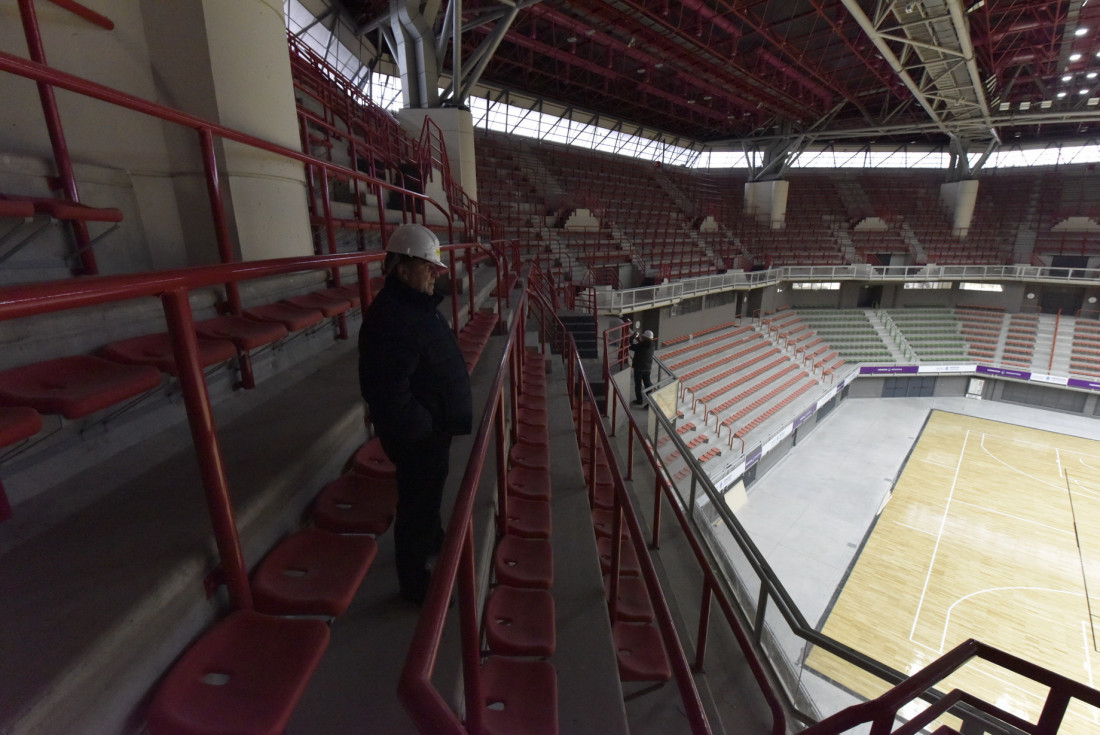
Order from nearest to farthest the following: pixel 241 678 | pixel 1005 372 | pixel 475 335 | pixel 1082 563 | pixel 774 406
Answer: pixel 241 678, pixel 475 335, pixel 1082 563, pixel 774 406, pixel 1005 372

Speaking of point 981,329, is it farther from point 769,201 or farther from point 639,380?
point 639,380

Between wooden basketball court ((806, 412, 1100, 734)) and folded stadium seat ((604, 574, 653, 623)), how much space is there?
6.96m

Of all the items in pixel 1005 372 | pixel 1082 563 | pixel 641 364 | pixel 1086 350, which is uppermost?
pixel 641 364

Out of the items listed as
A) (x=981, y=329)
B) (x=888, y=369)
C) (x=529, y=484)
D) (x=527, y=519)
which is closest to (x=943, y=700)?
(x=527, y=519)

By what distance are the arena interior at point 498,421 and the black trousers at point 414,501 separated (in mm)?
132

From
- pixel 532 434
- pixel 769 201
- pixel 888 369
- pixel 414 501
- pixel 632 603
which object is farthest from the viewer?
pixel 769 201

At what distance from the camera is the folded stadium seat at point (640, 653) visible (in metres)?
2.08

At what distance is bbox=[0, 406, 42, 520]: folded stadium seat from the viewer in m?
1.00

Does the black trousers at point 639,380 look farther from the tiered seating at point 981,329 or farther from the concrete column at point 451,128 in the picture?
the tiered seating at point 981,329

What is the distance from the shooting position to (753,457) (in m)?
13.0

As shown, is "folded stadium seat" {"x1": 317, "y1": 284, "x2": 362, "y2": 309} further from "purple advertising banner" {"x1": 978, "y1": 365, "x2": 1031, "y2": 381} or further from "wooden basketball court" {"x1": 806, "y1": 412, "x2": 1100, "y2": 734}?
"purple advertising banner" {"x1": 978, "y1": 365, "x2": 1031, "y2": 381}

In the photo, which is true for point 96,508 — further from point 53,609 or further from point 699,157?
point 699,157

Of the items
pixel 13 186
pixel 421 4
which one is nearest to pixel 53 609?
pixel 13 186

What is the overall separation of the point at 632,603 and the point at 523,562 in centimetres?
106
